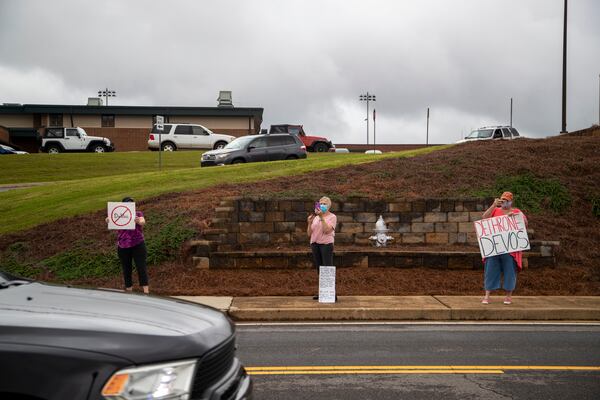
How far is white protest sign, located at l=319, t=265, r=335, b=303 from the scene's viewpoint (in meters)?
11.3

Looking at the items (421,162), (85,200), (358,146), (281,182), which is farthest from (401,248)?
(358,146)

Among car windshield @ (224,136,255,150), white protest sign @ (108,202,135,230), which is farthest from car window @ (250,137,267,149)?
white protest sign @ (108,202,135,230)

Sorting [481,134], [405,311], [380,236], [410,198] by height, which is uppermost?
[481,134]

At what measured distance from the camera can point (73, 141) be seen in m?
38.0

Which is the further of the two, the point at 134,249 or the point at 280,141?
the point at 280,141

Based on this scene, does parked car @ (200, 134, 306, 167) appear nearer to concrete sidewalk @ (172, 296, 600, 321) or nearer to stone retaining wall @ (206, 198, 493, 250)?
stone retaining wall @ (206, 198, 493, 250)

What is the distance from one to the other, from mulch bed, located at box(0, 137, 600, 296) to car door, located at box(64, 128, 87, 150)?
74.7 ft

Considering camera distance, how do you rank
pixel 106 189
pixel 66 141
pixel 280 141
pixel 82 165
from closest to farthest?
1. pixel 106 189
2. pixel 280 141
3. pixel 82 165
4. pixel 66 141

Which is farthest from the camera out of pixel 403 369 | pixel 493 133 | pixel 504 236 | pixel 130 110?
pixel 130 110

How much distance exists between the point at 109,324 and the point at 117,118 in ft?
163

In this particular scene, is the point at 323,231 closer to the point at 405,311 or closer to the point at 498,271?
the point at 405,311

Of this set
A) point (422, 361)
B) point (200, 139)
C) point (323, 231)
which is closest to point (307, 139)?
point (200, 139)

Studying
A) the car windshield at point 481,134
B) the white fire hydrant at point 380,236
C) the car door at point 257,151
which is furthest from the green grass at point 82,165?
the white fire hydrant at point 380,236

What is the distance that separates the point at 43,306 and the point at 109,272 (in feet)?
35.5
